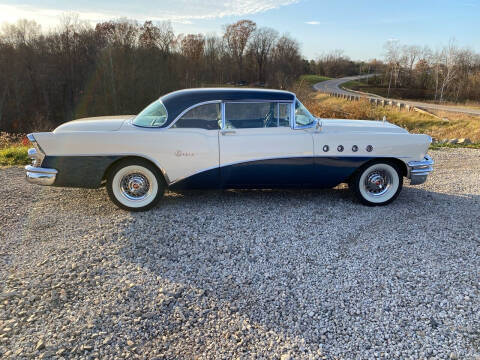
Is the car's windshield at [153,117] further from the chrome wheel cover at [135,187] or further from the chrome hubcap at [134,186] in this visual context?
the chrome hubcap at [134,186]

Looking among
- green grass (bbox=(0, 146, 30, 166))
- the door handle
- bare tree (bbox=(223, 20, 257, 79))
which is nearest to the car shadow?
the door handle

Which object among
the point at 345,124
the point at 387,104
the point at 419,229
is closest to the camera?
the point at 419,229

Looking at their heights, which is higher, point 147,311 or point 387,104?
point 387,104

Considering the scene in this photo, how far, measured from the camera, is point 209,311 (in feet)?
8.89

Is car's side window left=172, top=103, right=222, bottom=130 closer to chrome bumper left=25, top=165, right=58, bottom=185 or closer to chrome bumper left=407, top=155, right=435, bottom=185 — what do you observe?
chrome bumper left=25, top=165, right=58, bottom=185

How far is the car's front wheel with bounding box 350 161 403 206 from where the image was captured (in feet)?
16.4

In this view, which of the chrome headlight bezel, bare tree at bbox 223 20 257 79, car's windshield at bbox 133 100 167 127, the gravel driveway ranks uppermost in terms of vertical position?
bare tree at bbox 223 20 257 79

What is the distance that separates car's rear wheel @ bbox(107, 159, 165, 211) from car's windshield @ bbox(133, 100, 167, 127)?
53cm

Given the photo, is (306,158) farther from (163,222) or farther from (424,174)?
(163,222)

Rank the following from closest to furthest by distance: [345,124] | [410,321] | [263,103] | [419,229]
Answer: [410,321] → [419,229] → [263,103] → [345,124]

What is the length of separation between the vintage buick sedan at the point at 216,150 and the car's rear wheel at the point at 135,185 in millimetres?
13

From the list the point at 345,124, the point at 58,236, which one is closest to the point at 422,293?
the point at 345,124

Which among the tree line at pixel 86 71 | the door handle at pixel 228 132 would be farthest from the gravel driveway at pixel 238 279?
the tree line at pixel 86 71

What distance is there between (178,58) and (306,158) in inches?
1407
